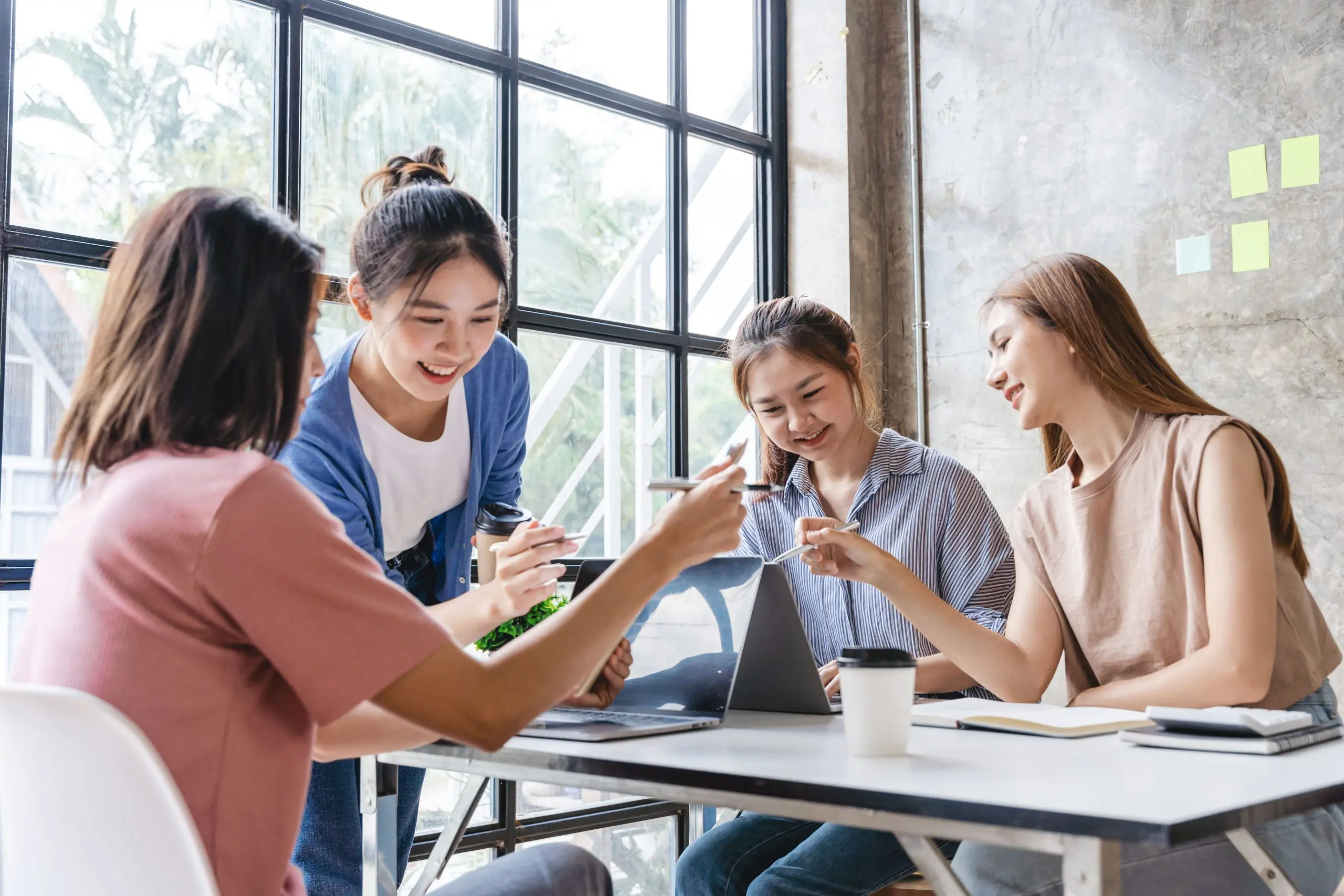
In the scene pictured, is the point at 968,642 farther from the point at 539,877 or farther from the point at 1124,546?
the point at 539,877

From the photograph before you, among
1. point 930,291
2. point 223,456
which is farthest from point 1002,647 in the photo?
point 930,291

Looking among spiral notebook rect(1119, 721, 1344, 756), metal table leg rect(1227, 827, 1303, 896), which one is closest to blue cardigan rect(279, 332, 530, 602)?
spiral notebook rect(1119, 721, 1344, 756)

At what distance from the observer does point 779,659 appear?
1.58 m

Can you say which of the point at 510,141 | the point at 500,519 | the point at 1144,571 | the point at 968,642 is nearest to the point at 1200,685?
the point at 1144,571

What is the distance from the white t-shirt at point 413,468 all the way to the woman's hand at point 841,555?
636 mm

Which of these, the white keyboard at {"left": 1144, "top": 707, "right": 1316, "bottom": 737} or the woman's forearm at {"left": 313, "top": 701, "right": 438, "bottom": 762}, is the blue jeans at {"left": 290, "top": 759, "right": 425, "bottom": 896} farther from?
the white keyboard at {"left": 1144, "top": 707, "right": 1316, "bottom": 737}

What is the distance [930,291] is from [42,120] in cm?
260

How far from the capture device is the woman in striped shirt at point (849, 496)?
2092mm

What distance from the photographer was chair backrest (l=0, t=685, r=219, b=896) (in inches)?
30.1

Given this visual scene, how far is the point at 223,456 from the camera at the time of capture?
0.94 metres

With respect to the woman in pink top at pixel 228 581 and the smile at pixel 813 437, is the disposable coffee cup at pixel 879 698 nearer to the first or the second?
the woman in pink top at pixel 228 581

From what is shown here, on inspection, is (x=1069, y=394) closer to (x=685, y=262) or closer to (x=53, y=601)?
(x=53, y=601)

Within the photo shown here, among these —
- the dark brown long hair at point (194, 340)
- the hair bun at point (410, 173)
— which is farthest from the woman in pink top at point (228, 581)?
the hair bun at point (410, 173)

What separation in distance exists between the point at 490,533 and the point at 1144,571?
0.93m
